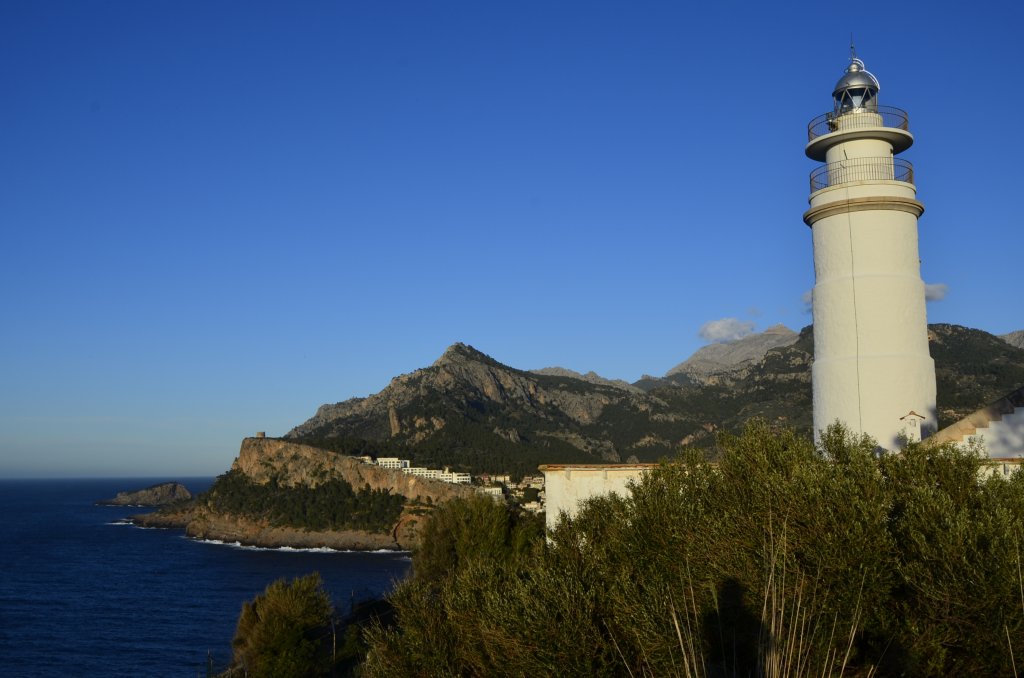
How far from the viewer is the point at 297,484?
14062cm

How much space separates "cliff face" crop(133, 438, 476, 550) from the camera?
115438 millimetres

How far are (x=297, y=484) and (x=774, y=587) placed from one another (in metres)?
141

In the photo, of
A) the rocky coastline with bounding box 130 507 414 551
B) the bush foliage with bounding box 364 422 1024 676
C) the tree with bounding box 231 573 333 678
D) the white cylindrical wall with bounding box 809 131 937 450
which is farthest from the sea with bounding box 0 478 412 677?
the white cylindrical wall with bounding box 809 131 937 450

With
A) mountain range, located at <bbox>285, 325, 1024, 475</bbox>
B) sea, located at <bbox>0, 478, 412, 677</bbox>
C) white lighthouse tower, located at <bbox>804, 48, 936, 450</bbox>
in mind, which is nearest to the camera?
white lighthouse tower, located at <bbox>804, 48, 936, 450</bbox>

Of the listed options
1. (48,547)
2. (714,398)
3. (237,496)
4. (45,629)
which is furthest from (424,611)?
(714,398)

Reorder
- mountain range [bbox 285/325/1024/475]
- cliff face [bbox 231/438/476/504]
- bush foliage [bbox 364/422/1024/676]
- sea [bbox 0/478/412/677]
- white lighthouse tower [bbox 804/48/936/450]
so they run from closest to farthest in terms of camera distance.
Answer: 1. bush foliage [bbox 364/422/1024/676]
2. white lighthouse tower [bbox 804/48/936/450]
3. sea [bbox 0/478/412/677]
4. mountain range [bbox 285/325/1024/475]
5. cliff face [bbox 231/438/476/504]

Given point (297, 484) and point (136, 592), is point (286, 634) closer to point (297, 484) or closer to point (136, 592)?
point (136, 592)

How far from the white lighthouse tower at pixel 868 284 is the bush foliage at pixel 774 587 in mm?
3334

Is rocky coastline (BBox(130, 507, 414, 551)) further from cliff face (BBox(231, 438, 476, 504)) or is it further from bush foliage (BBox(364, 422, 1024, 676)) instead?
bush foliage (BBox(364, 422, 1024, 676))

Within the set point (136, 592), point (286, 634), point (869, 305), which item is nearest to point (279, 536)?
point (136, 592)

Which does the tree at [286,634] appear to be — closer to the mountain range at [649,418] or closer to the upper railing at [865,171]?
the upper railing at [865,171]

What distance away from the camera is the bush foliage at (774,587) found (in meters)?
8.80

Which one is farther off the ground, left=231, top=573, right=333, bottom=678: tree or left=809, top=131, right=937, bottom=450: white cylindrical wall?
left=809, top=131, right=937, bottom=450: white cylindrical wall

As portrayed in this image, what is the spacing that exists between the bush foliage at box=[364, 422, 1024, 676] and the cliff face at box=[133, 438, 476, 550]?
9089cm
